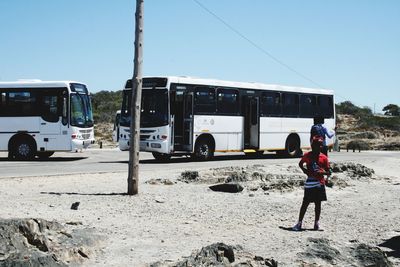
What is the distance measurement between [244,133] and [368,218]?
13.9 meters

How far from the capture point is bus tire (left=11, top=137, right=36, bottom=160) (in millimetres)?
22000

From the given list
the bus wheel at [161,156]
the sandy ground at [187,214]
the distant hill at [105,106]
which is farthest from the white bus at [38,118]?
the distant hill at [105,106]

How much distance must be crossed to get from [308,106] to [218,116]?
6407mm

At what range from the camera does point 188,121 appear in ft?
71.4

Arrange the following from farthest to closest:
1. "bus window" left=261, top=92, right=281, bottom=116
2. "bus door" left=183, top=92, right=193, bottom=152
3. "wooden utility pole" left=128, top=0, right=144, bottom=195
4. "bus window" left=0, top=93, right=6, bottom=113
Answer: "bus window" left=261, top=92, right=281, bottom=116 < "bus window" left=0, top=93, right=6, bottom=113 < "bus door" left=183, top=92, right=193, bottom=152 < "wooden utility pole" left=128, top=0, right=144, bottom=195

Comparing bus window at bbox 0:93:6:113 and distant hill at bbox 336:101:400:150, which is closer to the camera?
bus window at bbox 0:93:6:113

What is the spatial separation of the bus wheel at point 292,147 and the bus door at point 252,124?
94.6 inches

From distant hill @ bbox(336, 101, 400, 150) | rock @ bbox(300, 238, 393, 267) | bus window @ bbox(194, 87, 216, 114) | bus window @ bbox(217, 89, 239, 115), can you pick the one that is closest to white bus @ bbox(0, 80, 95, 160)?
bus window @ bbox(194, 87, 216, 114)

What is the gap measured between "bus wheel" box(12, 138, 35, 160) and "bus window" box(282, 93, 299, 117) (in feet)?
37.9

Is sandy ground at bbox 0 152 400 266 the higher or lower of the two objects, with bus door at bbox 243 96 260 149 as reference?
lower

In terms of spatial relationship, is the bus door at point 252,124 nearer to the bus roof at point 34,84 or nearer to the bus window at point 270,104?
the bus window at point 270,104

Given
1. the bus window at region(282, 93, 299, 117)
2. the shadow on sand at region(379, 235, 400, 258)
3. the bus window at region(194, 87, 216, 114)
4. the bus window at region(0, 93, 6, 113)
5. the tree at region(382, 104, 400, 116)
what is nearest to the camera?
the shadow on sand at region(379, 235, 400, 258)

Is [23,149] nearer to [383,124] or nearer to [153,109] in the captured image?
[153,109]

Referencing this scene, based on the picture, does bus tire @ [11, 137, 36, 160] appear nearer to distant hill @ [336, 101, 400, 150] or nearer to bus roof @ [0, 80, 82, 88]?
bus roof @ [0, 80, 82, 88]
